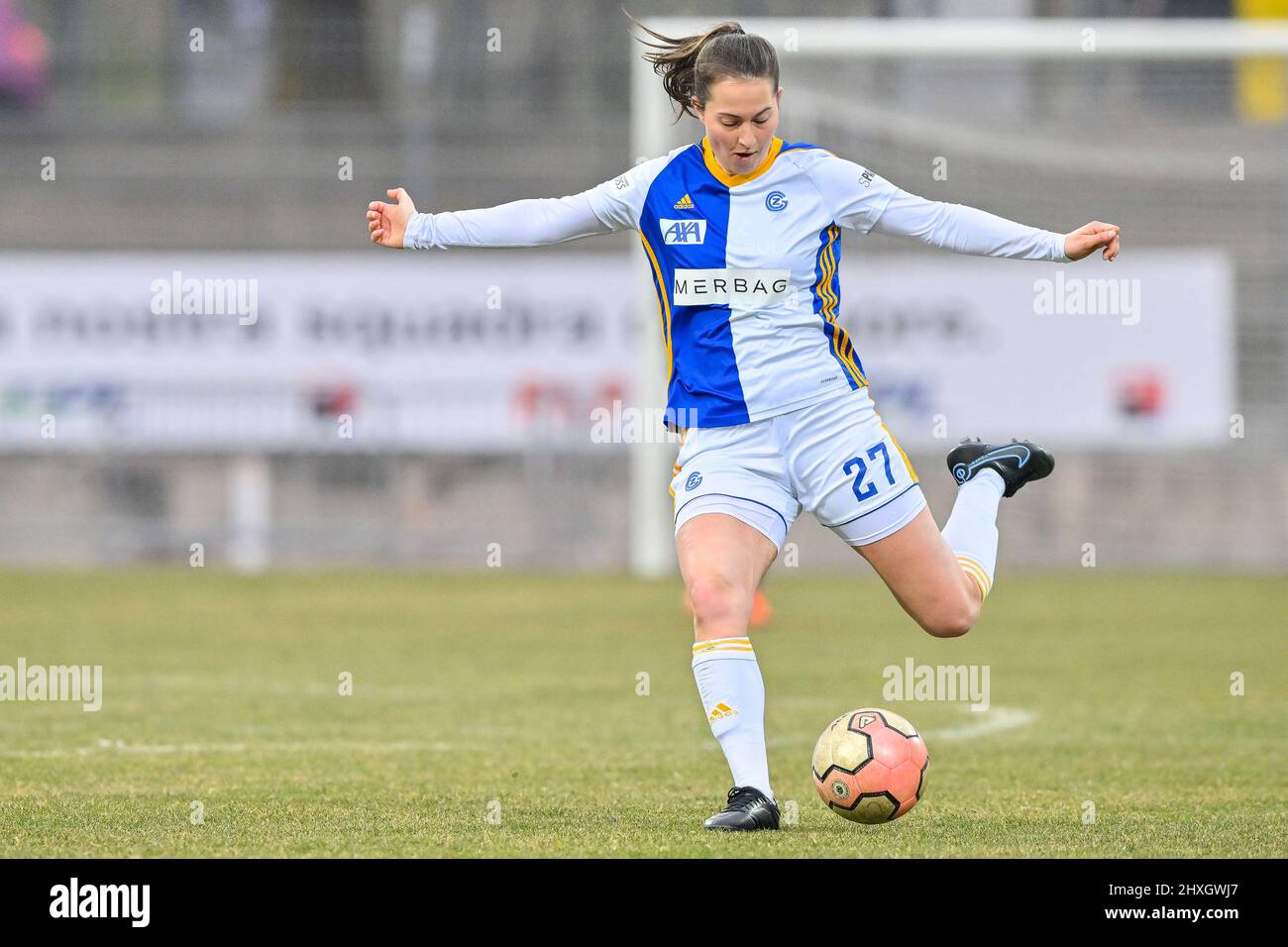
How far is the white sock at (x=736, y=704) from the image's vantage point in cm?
596

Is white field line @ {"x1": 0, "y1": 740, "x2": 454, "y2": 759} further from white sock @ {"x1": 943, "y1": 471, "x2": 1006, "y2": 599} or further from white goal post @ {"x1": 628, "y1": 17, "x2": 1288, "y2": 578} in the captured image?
white goal post @ {"x1": 628, "y1": 17, "x2": 1288, "y2": 578}

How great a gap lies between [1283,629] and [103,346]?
41.1 feet

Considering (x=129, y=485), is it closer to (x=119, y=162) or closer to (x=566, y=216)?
(x=119, y=162)

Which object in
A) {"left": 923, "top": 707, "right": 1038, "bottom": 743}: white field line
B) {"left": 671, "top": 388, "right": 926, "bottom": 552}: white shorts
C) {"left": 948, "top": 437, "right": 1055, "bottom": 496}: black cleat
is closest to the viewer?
{"left": 671, "top": 388, "right": 926, "bottom": 552}: white shorts

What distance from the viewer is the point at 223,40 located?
24594 mm

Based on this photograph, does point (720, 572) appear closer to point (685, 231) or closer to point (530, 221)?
point (685, 231)

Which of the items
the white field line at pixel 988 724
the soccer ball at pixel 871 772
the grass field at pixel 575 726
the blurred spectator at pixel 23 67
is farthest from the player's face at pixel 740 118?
the blurred spectator at pixel 23 67

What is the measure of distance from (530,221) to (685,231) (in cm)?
47

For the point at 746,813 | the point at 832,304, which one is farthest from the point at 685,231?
the point at 746,813

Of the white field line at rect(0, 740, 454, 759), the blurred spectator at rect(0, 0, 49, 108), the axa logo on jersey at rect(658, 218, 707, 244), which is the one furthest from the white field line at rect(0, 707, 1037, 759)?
the blurred spectator at rect(0, 0, 49, 108)

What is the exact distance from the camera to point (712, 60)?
5828mm

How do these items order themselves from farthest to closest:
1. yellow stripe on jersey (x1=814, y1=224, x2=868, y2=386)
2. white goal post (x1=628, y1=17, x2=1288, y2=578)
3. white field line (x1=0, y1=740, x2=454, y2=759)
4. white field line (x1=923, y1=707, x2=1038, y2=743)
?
white goal post (x1=628, y1=17, x2=1288, y2=578) → white field line (x1=923, y1=707, x2=1038, y2=743) → white field line (x1=0, y1=740, x2=454, y2=759) → yellow stripe on jersey (x1=814, y1=224, x2=868, y2=386)

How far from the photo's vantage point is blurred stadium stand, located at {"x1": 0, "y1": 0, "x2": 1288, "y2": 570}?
20.5 m
